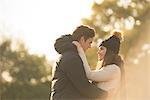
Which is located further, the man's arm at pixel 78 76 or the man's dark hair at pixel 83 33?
the man's dark hair at pixel 83 33

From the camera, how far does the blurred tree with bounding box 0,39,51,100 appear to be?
58516mm

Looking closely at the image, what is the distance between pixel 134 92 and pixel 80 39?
36.9 metres

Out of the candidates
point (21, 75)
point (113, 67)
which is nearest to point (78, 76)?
point (113, 67)

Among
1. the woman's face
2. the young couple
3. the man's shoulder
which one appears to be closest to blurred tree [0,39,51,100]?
the woman's face

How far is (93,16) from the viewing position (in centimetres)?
3666

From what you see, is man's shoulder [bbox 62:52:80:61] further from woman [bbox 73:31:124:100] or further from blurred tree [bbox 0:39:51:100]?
blurred tree [bbox 0:39:51:100]

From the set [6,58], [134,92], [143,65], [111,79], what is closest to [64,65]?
[111,79]

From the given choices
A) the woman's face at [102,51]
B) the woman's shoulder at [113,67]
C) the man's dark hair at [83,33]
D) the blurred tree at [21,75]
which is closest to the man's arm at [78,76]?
the man's dark hair at [83,33]

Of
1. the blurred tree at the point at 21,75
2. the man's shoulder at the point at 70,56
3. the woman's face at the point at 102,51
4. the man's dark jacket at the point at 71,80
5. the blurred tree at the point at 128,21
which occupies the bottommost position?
the man's dark jacket at the point at 71,80

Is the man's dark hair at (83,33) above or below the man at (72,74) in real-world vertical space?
above

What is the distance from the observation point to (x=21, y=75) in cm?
5912

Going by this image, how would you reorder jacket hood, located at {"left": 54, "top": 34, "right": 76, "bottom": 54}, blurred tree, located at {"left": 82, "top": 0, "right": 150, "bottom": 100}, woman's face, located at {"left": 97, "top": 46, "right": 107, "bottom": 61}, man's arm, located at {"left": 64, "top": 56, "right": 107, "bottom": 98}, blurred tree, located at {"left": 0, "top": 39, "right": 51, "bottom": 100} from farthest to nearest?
blurred tree, located at {"left": 0, "top": 39, "right": 51, "bottom": 100}
blurred tree, located at {"left": 82, "top": 0, "right": 150, "bottom": 100}
woman's face, located at {"left": 97, "top": 46, "right": 107, "bottom": 61}
jacket hood, located at {"left": 54, "top": 34, "right": 76, "bottom": 54}
man's arm, located at {"left": 64, "top": 56, "right": 107, "bottom": 98}

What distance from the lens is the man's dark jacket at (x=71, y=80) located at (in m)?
6.97

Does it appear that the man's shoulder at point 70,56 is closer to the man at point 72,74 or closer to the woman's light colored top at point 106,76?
the man at point 72,74
